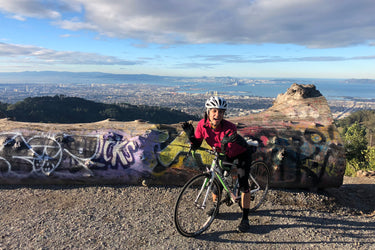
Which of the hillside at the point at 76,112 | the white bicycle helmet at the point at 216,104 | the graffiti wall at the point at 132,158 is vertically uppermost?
the white bicycle helmet at the point at 216,104

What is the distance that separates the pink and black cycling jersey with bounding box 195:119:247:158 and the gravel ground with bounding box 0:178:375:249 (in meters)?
1.73

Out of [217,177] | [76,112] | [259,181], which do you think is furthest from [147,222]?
[76,112]

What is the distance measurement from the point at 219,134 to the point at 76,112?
2041 inches

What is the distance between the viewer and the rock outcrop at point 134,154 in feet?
21.4

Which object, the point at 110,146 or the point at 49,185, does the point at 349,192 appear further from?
the point at 49,185

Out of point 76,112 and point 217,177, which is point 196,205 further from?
point 76,112

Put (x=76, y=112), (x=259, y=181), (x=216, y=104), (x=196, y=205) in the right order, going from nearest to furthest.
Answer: (x=216, y=104) < (x=196, y=205) < (x=259, y=181) < (x=76, y=112)

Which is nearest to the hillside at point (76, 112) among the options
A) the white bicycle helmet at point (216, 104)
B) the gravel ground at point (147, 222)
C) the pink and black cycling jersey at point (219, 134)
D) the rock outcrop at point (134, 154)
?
the rock outcrop at point (134, 154)

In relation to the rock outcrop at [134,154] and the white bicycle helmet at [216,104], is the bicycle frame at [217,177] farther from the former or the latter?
the rock outcrop at [134,154]

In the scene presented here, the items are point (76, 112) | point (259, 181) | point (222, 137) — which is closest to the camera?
point (222, 137)

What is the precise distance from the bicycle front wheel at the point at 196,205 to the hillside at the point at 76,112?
3963cm

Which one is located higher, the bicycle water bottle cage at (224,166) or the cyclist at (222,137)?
the cyclist at (222,137)

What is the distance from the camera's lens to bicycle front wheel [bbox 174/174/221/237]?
450 centimetres

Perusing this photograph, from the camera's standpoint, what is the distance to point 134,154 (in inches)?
261
